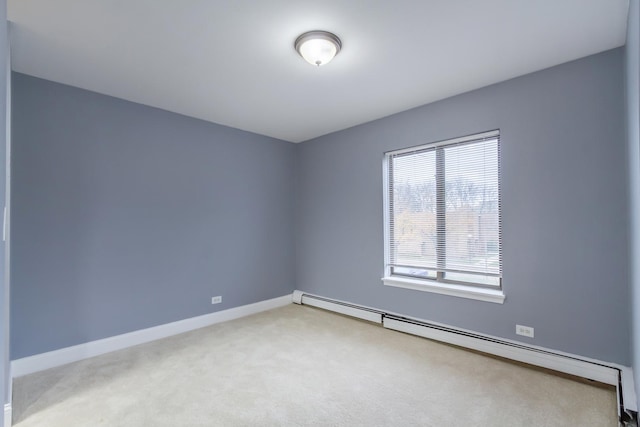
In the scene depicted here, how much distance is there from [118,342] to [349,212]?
3.13m

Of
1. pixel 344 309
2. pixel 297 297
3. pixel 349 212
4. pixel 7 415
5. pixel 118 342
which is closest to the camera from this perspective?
pixel 7 415

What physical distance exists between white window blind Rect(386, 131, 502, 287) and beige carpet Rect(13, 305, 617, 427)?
2.88 ft

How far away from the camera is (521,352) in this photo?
2.83 metres

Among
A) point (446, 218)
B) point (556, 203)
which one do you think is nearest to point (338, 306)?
point (446, 218)

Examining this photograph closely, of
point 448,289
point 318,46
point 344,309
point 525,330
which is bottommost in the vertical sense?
point 344,309

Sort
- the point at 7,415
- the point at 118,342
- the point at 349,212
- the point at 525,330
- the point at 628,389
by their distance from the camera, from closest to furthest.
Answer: the point at 7,415 < the point at 628,389 < the point at 525,330 < the point at 118,342 < the point at 349,212

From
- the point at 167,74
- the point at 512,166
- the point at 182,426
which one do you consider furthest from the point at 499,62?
the point at 182,426

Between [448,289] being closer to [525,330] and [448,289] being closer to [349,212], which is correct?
[525,330]

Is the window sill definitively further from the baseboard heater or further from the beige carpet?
the beige carpet

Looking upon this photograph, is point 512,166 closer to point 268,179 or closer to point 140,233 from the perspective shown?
point 268,179

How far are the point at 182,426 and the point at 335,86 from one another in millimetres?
3114

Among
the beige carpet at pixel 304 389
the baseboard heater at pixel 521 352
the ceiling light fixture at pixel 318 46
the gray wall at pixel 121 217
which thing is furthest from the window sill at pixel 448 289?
the ceiling light fixture at pixel 318 46

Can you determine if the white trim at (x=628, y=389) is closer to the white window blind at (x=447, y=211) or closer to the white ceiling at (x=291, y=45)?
the white window blind at (x=447, y=211)

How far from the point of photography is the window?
3.18m
